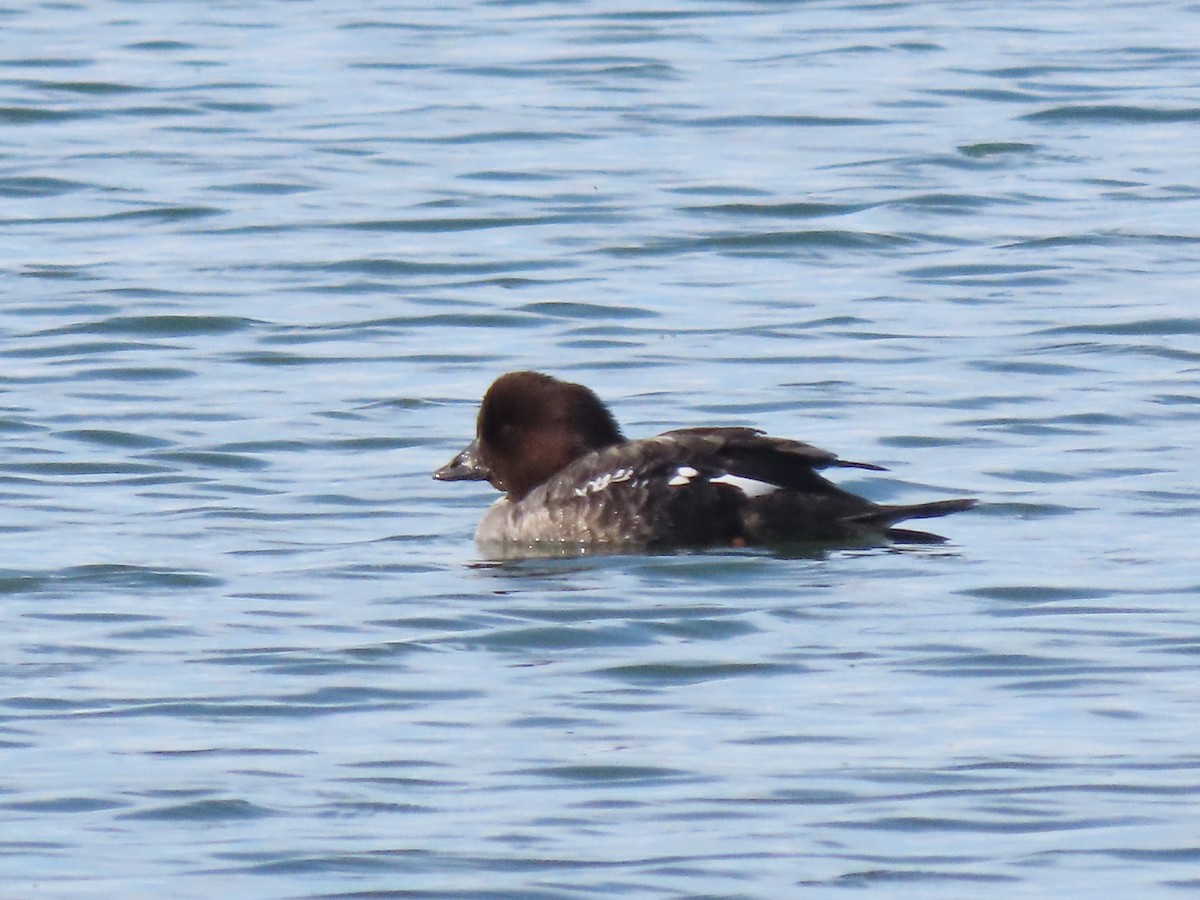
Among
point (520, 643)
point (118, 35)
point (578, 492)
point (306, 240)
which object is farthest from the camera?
point (118, 35)

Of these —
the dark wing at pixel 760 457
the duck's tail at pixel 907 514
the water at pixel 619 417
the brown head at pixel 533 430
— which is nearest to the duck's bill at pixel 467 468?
the brown head at pixel 533 430

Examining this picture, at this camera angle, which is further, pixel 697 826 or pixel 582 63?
pixel 582 63

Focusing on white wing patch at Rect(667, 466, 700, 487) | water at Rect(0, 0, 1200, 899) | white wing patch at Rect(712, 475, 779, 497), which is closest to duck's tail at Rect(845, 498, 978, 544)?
water at Rect(0, 0, 1200, 899)

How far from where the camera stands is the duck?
8.68 m

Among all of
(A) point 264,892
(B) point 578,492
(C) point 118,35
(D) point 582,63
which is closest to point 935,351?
(B) point 578,492

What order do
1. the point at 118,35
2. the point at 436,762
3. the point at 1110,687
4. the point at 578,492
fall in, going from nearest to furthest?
the point at 436,762
the point at 1110,687
the point at 578,492
the point at 118,35

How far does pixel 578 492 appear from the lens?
899 centimetres

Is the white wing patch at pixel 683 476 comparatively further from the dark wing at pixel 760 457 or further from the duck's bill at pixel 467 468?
the duck's bill at pixel 467 468

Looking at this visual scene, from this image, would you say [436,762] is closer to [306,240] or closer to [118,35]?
[306,240]

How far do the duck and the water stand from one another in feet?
0.45

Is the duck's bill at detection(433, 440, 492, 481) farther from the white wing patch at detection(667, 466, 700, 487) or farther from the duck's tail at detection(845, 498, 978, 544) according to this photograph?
the duck's tail at detection(845, 498, 978, 544)

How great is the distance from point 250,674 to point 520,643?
76cm

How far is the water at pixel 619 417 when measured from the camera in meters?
5.83

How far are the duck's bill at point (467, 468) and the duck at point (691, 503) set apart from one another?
32 cm
